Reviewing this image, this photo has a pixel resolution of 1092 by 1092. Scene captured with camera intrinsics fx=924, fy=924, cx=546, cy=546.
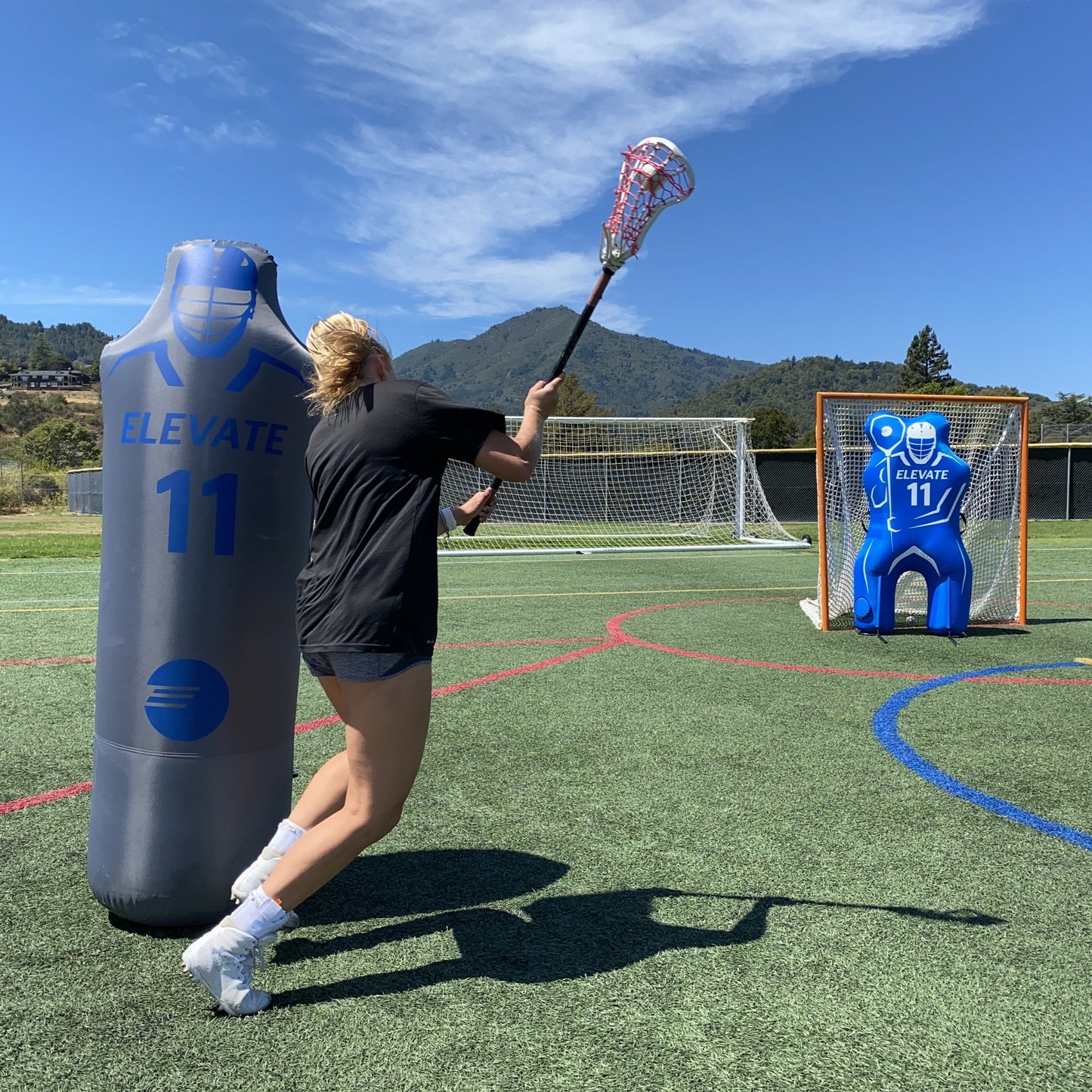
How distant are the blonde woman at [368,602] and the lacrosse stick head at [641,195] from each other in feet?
3.27

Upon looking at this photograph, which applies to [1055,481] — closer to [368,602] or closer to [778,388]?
[368,602]

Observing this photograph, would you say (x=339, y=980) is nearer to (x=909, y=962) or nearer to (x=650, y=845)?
(x=650, y=845)

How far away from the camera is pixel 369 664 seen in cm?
239

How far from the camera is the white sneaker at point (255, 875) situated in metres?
2.72

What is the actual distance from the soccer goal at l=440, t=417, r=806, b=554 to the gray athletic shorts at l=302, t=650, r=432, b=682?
14.8m

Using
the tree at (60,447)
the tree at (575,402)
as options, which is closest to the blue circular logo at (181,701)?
the tree at (60,447)

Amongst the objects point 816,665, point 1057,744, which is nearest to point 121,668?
point 1057,744

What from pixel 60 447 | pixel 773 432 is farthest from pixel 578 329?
pixel 773 432

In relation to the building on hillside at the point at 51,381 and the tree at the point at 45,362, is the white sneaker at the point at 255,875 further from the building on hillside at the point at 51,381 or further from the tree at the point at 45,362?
the tree at the point at 45,362

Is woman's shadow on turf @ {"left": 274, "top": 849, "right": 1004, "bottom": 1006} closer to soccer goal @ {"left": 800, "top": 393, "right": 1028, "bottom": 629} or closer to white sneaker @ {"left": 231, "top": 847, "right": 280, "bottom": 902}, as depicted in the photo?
white sneaker @ {"left": 231, "top": 847, "right": 280, "bottom": 902}

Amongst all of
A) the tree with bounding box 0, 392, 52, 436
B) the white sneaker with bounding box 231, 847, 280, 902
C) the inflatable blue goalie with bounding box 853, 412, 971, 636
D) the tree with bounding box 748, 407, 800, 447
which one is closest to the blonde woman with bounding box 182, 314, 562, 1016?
the white sneaker with bounding box 231, 847, 280, 902

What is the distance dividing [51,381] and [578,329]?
5869 inches

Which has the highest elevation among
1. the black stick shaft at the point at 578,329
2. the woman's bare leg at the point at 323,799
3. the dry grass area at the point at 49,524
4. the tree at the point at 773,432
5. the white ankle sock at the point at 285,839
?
the tree at the point at 773,432

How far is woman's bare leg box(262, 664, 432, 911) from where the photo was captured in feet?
Answer: 8.02
